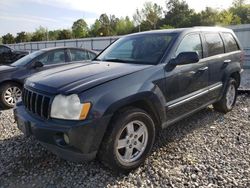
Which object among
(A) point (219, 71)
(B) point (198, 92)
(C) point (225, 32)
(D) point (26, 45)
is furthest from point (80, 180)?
(D) point (26, 45)

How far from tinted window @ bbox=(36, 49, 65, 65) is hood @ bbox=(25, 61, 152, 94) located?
367 centimetres

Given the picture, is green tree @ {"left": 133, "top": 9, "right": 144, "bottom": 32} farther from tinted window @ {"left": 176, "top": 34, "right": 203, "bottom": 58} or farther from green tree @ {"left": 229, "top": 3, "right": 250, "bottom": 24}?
tinted window @ {"left": 176, "top": 34, "right": 203, "bottom": 58}

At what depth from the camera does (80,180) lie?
3.26 m

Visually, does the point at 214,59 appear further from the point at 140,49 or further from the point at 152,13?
the point at 152,13

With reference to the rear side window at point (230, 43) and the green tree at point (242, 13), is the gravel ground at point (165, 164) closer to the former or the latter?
the rear side window at point (230, 43)

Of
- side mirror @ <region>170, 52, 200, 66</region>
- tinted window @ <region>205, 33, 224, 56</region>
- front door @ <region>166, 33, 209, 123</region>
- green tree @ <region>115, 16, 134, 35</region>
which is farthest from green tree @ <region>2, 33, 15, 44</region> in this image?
side mirror @ <region>170, 52, 200, 66</region>

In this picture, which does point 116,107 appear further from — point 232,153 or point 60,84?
point 232,153

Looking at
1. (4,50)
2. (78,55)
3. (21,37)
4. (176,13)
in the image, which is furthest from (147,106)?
(21,37)

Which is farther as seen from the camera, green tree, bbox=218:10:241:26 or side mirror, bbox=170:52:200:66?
green tree, bbox=218:10:241:26

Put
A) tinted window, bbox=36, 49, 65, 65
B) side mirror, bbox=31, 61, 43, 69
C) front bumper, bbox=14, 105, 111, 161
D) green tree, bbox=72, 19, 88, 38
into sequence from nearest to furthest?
front bumper, bbox=14, 105, 111, 161 < side mirror, bbox=31, 61, 43, 69 < tinted window, bbox=36, 49, 65, 65 < green tree, bbox=72, 19, 88, 38

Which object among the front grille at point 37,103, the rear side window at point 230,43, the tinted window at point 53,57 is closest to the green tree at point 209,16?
the tinted window at point 53,57

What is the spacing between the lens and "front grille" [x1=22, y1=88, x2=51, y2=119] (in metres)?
3.08

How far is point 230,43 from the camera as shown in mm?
5566

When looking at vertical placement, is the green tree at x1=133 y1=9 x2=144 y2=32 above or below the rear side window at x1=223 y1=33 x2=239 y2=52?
above
